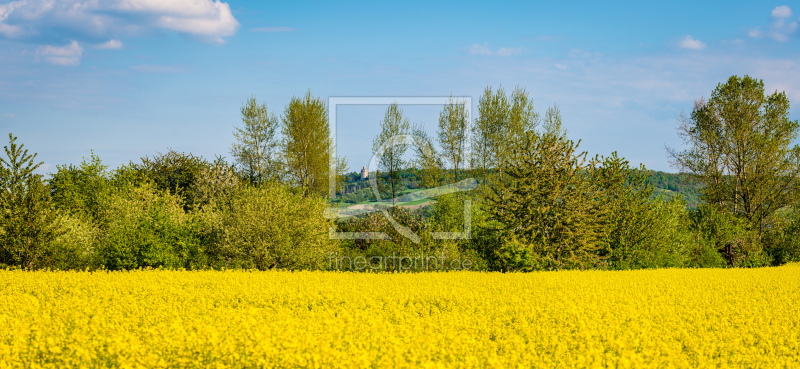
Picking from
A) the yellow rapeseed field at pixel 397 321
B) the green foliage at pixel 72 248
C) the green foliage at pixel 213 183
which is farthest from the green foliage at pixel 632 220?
the green foliage at pixel 213 183

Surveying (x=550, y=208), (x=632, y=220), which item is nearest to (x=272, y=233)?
(x=550, y=208)

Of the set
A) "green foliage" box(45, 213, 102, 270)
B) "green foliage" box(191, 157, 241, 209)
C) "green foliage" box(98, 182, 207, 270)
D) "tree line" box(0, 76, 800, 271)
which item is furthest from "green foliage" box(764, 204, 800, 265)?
"green foliage" box(45, 213, 102, 270)

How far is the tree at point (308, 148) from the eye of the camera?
54.0m

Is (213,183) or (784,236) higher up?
(213,183)

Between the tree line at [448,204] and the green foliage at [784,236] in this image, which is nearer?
the tree line at [448,204]

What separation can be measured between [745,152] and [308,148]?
37207 millimetres

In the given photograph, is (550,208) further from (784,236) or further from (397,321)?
(784,236)

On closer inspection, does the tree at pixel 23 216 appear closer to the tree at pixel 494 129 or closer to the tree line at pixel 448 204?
the tree line at pixel 448 204

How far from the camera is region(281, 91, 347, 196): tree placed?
5400cm

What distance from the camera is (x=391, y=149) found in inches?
2101

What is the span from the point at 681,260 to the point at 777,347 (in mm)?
25555

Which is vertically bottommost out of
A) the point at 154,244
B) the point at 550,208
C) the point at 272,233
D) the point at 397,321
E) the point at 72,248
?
the point at 397,321

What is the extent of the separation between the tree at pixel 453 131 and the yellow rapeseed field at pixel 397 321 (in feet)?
97.9

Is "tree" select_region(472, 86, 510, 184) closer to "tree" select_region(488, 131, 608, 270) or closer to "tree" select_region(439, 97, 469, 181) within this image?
"tree" select_region(439, 97, 469, 181)
